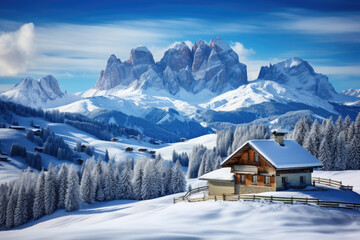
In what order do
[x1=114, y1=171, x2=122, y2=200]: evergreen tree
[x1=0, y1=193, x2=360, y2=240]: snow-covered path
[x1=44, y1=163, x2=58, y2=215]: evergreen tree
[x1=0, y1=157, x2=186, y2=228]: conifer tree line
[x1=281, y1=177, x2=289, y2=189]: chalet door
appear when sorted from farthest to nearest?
[x1=114, y1=171, x2=122, y2=200]: evergreen tree < [x1=44, y1=163, x2=58, y2=215]: evergreen tree < [x1=0, y1=157, x2=186, y2=228]: conifer tree line < [x1=281, y1=177, x2=289, y2=189]: chalet door < [x1=0, y1=193, x2=360, y2=240]: snow-covered path

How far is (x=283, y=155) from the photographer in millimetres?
41844

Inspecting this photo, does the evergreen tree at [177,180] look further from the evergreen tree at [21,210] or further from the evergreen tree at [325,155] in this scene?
the evergreen tree at [21,210]

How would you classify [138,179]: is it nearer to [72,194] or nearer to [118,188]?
[118,188]

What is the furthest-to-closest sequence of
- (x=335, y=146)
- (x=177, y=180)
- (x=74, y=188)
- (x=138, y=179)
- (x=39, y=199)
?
(x=177, y=180), (x=138, y=179), (x=335, y=146), (x=39, y=199), (x=74, y=188)

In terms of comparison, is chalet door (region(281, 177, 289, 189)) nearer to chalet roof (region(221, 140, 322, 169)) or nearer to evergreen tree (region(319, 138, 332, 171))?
chalet roof (region(221, 140, 322, 169))

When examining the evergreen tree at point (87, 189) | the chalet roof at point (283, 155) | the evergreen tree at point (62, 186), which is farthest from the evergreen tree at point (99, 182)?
the chalet roof at point (283, 155)

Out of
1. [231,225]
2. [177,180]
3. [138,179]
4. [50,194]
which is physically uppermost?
[231,225]

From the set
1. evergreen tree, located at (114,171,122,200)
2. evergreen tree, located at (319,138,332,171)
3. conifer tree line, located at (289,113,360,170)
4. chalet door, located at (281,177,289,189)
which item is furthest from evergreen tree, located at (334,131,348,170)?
evergreen tree, located at (114,171,122,200)

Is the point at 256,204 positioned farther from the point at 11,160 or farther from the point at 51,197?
the point at 11,160

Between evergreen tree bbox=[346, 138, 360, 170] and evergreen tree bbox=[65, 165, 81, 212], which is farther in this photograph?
evergreen tree bbox=[346, 138, 360, 170]

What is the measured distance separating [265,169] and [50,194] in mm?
49604

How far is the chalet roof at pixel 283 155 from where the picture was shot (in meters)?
40.2

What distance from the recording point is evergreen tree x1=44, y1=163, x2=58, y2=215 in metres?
72.0

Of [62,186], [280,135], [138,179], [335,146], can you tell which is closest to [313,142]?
[335,146]
